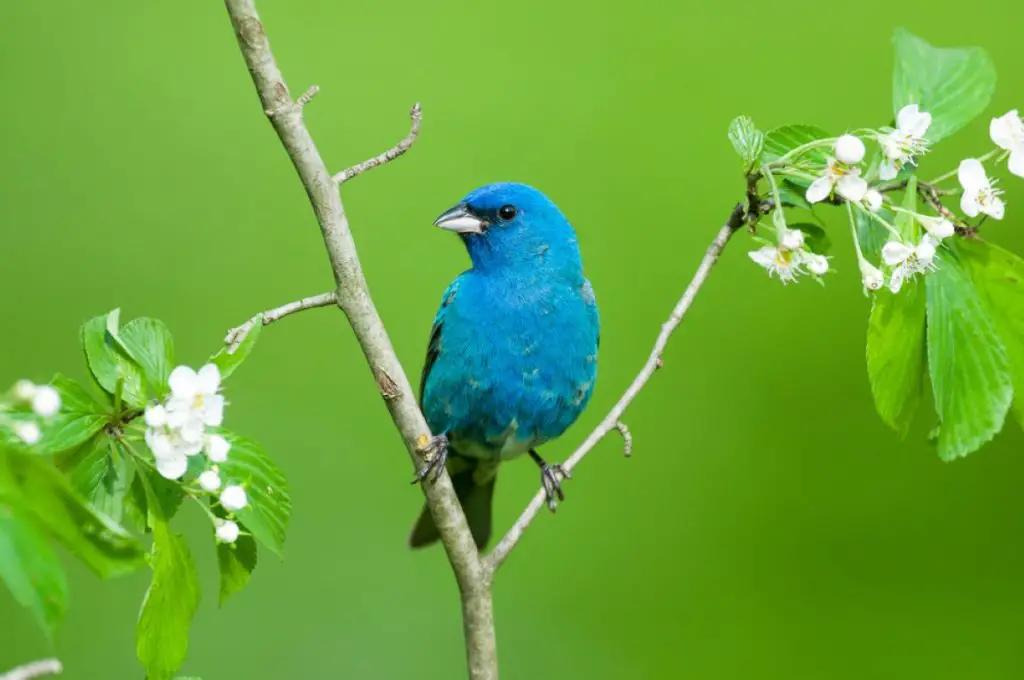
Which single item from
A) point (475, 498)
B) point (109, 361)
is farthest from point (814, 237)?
point (475, 498)

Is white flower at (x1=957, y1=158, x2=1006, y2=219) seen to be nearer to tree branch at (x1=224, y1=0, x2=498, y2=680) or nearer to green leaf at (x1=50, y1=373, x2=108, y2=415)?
tree branch at (x1=224, y1=0, x2=498, y2=680)

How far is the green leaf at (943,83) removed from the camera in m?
1.74

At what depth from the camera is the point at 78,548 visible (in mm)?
1020

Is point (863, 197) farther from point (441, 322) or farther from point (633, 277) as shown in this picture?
point (633, 277)

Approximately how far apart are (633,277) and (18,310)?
2.05m

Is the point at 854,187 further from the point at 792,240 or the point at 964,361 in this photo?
the point at 964,361

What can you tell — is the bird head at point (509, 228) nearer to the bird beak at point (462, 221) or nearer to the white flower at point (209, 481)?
the bird beak at point (462, 221)

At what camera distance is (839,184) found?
1517 mm

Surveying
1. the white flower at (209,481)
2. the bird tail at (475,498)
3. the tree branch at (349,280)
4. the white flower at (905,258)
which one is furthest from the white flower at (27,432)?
the bird tail at (475,498)

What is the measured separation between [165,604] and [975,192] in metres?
1.08

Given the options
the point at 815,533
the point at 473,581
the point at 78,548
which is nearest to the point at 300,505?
→ the point at 815,533

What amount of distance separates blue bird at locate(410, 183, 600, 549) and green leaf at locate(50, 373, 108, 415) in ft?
4.24

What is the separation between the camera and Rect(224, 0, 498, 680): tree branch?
1485 millimetres

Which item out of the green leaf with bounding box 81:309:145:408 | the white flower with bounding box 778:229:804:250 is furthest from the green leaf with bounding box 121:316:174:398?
the white flower with bounding box 778:229:804:250
